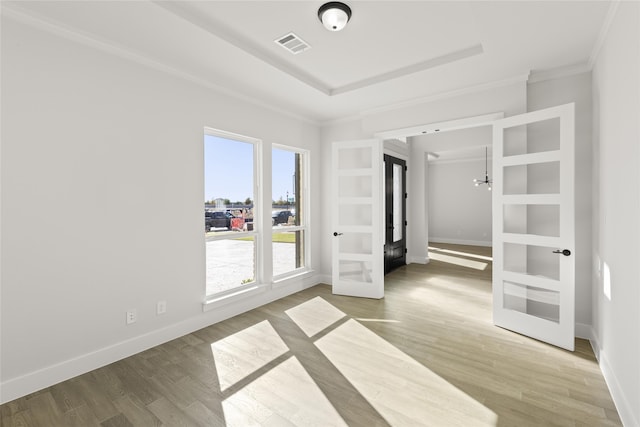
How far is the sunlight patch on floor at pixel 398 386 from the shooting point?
187cm

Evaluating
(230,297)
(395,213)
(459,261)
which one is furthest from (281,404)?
(459,261)

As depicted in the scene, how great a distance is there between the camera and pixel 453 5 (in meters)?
2.17

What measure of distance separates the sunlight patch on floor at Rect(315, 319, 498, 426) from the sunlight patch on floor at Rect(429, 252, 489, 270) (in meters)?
4.17

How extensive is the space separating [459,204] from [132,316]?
9.15m

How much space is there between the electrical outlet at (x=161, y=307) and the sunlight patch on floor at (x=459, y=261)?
5.64 m

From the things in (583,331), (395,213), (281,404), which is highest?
(395,213)

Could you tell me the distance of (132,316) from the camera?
2684 millimetres

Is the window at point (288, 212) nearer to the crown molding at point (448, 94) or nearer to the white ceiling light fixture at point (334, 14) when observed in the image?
the crown molding at point (448, 94)

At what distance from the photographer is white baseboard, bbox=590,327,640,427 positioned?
5.59ft

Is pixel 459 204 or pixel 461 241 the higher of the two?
pixel 459 204

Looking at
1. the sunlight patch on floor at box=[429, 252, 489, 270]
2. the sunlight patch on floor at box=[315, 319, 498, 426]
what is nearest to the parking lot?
the sunlight patch on floor at box=[315, 319, 498, 426]

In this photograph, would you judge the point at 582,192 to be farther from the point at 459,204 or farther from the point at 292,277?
the point at 459,204

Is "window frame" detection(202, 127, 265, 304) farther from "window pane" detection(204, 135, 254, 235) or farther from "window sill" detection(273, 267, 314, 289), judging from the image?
"window sill" detection(273, 267, 314, 289)

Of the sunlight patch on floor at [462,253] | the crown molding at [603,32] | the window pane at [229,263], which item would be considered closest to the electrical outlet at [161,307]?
the window pane at [229,263]
